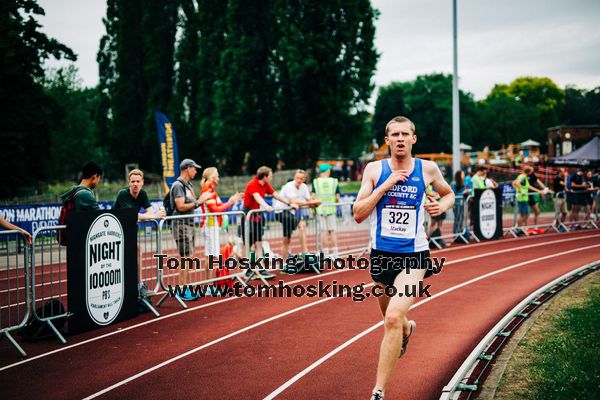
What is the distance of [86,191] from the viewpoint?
315 inches

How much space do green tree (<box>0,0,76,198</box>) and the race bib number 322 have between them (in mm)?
24517

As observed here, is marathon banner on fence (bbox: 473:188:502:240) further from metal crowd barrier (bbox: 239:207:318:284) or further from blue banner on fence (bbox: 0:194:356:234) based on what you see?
blue banner on fence (bbox: 0:194:356:234)

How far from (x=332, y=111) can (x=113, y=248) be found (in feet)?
111

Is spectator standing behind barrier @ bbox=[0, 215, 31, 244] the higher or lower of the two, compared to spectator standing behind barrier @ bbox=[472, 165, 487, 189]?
lower

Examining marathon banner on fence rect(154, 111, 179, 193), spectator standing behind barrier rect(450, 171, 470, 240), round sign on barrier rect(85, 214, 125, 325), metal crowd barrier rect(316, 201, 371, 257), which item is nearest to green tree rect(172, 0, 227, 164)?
marathon banner on fence rect(154, 111, 179, 193)

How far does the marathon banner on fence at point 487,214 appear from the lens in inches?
700

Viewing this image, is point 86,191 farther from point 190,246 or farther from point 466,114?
point 466,114

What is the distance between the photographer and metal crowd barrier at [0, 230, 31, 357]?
6.99 meters

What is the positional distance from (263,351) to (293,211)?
21.2 feet

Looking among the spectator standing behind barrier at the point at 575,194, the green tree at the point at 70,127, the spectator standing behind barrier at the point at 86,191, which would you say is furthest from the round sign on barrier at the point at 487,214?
the green tree at the point at 70,127

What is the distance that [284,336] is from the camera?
7.43 m

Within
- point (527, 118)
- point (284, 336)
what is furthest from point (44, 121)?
point (527, 118)

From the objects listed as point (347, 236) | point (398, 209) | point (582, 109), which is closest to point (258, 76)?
point (347, 236)

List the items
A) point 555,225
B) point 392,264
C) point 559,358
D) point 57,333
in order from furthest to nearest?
point 555,225 < point 57,333 < point 559,358 < point 392,264
